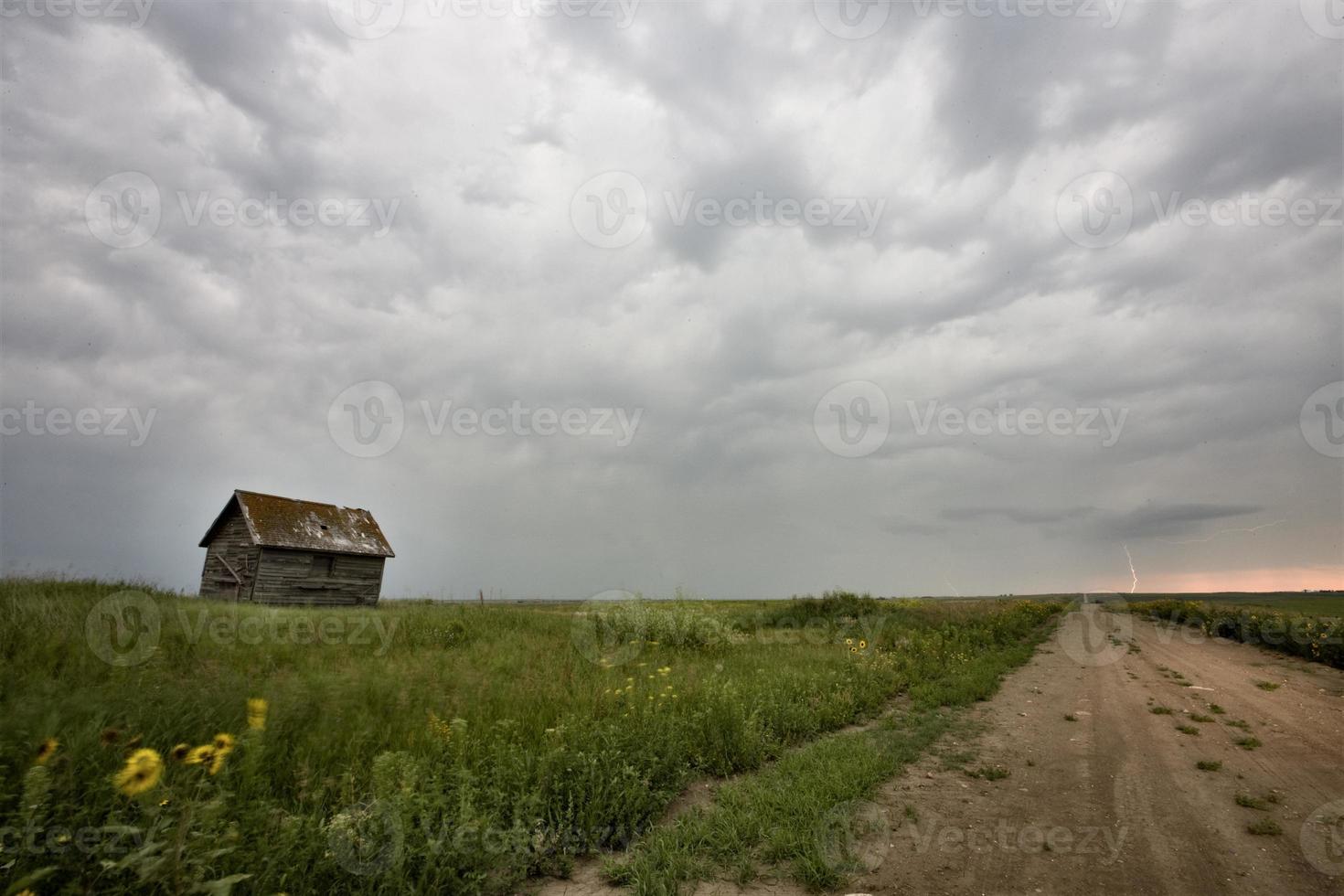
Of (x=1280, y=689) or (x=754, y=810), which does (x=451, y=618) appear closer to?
(x=754, y=810)

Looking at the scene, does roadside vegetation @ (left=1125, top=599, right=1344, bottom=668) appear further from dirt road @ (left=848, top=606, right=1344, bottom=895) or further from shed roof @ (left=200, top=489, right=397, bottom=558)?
shed roof @ (left=200, top=489, right=397, bottom=558)

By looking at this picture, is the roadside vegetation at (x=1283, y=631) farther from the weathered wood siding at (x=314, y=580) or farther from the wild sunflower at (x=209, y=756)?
the weathered wood siding at (x=314, y=580)

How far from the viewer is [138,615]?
9828 millimetres

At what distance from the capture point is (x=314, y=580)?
25.5 m

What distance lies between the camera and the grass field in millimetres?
3309

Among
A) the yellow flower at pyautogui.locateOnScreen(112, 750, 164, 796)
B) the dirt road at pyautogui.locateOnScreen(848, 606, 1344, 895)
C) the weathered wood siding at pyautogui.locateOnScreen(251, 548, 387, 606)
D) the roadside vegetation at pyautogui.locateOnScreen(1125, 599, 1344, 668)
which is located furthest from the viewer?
the weathered wood siding at pyautogui.locateOnScreen(251, 548, 387, 606)

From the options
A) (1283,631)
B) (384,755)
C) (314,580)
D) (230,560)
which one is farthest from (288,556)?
(1283,631)

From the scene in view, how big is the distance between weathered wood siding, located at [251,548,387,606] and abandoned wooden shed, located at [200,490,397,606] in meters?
0.03

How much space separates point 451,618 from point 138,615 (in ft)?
21.2

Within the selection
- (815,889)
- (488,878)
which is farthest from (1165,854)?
(488,878)

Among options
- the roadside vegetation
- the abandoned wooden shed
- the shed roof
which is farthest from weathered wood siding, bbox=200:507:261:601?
the roadside vegetation

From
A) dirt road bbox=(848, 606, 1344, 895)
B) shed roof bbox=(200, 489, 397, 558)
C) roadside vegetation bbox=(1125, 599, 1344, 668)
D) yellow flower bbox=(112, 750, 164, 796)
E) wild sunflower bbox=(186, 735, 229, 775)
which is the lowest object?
dirt road bbox=(848, 606, 1344, 895)

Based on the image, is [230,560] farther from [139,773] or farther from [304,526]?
[139,773]

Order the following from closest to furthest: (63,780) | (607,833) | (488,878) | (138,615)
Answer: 1. (63,780)
2. (488,878)
3. (607,833)
4. (138,615)
